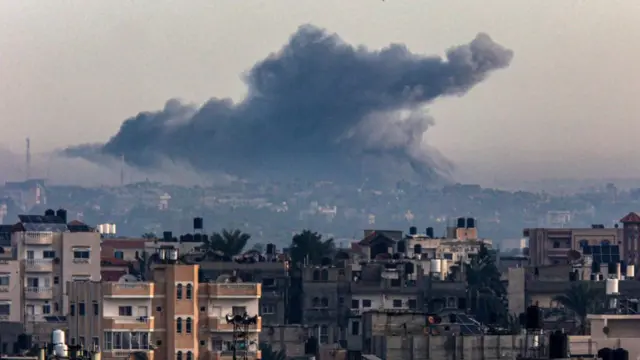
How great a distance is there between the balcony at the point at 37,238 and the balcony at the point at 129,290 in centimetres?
2964

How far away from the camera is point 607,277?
123 meters

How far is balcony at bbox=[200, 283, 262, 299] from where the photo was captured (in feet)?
268

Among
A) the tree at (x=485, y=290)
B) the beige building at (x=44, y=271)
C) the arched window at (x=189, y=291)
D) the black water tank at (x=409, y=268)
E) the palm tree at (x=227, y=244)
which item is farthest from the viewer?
the palm tree at (x=227, y=244)

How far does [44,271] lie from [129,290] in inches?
1211

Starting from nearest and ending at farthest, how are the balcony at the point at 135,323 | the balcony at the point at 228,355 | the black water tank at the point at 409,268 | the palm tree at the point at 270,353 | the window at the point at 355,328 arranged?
the balcony at the point at 228,355 → the balcony at the point at 135,323 → the palm tree at the point at 270,353 → the window at the point at 355,328 → the black water tank at the point at 409,268

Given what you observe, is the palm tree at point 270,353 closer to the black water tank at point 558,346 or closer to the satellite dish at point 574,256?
the black water tank at point 558,346

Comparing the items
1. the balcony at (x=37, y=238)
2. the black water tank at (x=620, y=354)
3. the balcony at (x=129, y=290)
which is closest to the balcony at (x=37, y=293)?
the balcony at (x=37, y=238)

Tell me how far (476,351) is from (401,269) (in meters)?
54.8

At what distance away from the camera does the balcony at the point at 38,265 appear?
113 meters

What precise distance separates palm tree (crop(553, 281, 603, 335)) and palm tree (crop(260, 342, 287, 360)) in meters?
15.2

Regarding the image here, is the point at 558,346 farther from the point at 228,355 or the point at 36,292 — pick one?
the point at 36,292

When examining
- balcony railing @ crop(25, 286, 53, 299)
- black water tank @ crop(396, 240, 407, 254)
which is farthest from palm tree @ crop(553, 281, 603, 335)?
black water tank @ crop(396, 240, 407, 254)

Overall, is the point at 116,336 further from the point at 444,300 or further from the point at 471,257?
the point at 471,257

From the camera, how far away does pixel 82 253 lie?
112m
